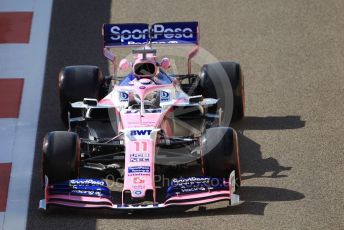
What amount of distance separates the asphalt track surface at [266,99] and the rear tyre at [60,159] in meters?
0.44

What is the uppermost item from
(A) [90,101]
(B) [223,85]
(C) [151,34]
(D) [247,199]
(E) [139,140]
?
(C) [151,34]

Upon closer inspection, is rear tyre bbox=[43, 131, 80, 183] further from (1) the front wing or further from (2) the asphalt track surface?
(2) the asphalt track surface

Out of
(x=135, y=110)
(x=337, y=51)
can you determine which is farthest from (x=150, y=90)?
→ (x=337, y=51)

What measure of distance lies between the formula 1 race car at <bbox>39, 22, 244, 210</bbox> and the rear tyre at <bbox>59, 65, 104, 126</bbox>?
0.01 meters

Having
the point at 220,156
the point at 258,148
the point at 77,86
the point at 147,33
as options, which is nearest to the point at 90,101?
the point at 77,86

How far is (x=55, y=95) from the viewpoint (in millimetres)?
16078

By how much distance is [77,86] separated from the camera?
14.5 meters

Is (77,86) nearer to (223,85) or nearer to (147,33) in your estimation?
(147,33)

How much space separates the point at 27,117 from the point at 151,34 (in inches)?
90.7

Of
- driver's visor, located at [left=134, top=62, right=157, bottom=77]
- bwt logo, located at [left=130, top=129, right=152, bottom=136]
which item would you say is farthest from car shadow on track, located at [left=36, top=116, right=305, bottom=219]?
driver's visor, located at [left=134, top=62, right=157, bottom=77]

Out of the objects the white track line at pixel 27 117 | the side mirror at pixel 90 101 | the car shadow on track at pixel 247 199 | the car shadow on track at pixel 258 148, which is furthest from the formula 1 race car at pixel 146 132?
the white track line at pixel 27 117

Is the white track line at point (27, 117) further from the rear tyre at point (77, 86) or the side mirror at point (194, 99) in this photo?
the side mirror at point (194, 99)

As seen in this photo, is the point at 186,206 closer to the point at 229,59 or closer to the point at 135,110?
the point at 135,110

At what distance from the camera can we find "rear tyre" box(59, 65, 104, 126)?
14.5m
